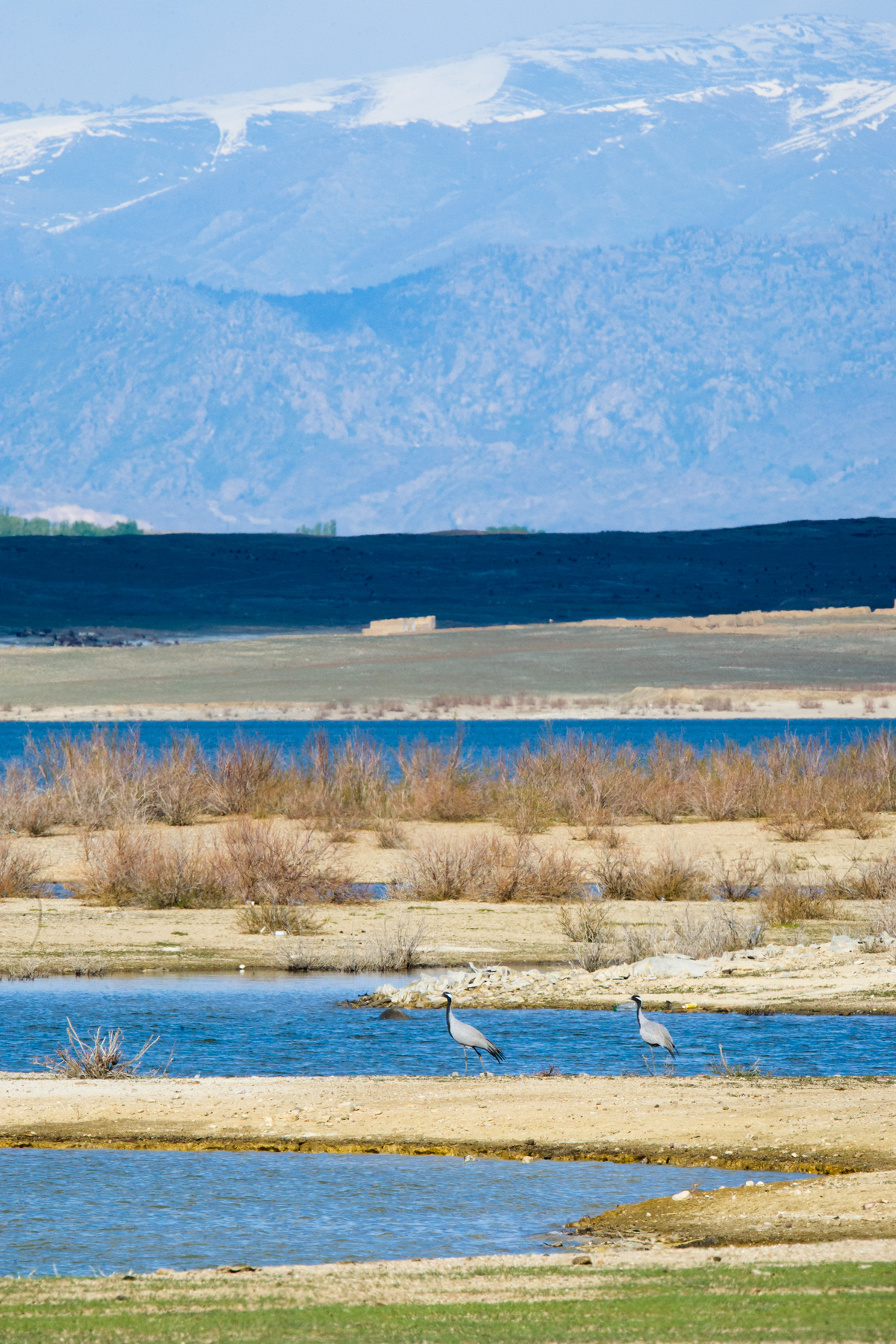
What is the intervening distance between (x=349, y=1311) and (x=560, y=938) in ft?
43.0

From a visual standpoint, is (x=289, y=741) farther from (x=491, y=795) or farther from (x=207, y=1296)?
(x=207, y=1296)

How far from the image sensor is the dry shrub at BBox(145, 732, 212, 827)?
32156 mm

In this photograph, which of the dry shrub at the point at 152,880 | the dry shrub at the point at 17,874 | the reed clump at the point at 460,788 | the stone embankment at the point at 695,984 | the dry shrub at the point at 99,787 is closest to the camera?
the stone embankment at the point at 695,984

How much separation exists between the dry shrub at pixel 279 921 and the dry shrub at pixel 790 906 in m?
4.85

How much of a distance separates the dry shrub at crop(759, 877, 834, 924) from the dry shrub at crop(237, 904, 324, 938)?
15.9 ft

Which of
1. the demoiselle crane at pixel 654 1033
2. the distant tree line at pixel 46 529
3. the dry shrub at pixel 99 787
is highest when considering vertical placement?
the demoiselle crane at pixel 654 1033

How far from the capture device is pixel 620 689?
79375 millimetres

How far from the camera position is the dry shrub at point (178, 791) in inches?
1266

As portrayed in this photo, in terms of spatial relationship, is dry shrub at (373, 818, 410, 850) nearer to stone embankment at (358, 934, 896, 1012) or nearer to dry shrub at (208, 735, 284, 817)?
dry shrub at (208, 735, 284, 817)

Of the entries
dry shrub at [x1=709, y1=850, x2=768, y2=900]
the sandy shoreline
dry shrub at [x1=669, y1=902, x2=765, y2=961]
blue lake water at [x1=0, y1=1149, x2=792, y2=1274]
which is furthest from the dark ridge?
blue lake water at [x1=0, y1=1149, x2=792, y2=1274]

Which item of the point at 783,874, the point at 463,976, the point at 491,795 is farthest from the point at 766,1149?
the point at 491,795

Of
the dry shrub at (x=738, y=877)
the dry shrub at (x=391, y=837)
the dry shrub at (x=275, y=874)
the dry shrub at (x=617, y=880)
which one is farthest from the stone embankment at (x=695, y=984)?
the dry shrub at (x=391, y=837)

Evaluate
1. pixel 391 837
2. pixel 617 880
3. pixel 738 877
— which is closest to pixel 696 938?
pixel 617 880

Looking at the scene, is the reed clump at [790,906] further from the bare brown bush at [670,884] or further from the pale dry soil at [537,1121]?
the pale dry soil at [537,1121]
